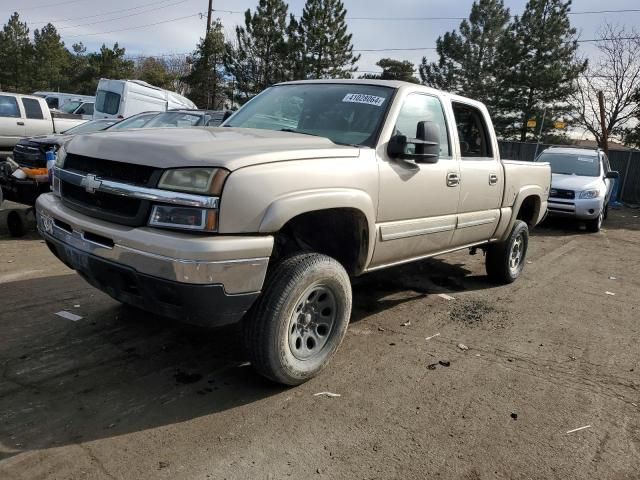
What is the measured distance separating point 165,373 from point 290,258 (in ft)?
3.75

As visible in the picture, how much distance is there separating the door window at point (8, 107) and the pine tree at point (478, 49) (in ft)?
98.1

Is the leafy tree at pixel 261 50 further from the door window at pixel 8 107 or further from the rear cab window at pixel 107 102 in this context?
the door window at pixel 8 107

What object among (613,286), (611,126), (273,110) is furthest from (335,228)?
(611,126)

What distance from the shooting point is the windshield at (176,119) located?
31.1 feet

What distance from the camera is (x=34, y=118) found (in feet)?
47.7

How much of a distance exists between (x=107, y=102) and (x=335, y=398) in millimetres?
17912

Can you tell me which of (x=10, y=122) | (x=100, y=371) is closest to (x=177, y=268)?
(x=100, y=371)

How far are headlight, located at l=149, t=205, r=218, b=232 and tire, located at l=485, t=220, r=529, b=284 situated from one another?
4.17 metres

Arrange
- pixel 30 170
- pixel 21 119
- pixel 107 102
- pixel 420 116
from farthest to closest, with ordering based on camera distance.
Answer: pixel 107 102, pixel 21 119, pixel 30 170, pixel 420 116

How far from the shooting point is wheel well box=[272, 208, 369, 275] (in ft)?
11.4

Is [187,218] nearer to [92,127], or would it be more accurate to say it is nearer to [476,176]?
[476,176]

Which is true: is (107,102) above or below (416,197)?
above

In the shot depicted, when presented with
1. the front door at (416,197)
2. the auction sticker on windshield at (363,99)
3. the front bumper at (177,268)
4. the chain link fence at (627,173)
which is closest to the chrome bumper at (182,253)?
the front bumper at (177,268)

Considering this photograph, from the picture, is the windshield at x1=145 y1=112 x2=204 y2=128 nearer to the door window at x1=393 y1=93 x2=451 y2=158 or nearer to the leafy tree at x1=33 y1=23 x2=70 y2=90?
the door window at x1=393 y1=93 x2=451 y2=158
